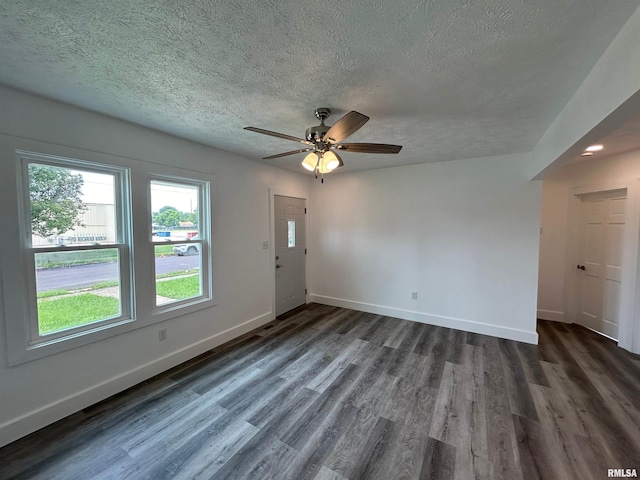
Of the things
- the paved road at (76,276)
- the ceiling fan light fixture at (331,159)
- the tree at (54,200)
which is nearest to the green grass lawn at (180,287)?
the paved road at (76,276)

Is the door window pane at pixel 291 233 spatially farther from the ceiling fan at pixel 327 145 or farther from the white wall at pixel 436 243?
the ceiling fan at pixel 327 145

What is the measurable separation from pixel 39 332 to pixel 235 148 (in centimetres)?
247

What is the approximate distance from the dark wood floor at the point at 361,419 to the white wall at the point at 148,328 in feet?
0.55

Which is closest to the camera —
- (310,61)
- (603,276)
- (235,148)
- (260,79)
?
(310,61)

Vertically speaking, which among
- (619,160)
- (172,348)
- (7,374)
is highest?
(619,160)

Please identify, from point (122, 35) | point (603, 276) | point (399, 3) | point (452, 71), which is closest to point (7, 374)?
A: point (122, 35)

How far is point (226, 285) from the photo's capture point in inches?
130

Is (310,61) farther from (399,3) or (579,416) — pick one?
(579,416)

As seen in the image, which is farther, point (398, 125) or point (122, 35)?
point (398, 125)

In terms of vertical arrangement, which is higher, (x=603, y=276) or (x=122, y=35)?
(x=122, y=35)

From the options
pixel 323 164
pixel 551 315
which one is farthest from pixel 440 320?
pixel 323 164

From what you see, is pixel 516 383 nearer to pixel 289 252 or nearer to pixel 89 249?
pixel 289 252

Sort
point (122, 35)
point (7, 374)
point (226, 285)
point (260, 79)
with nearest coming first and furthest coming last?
point (122, 35)
point (260, 79)
point (7, 374)
point (226, 285)

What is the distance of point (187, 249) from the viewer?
293 centimetres
